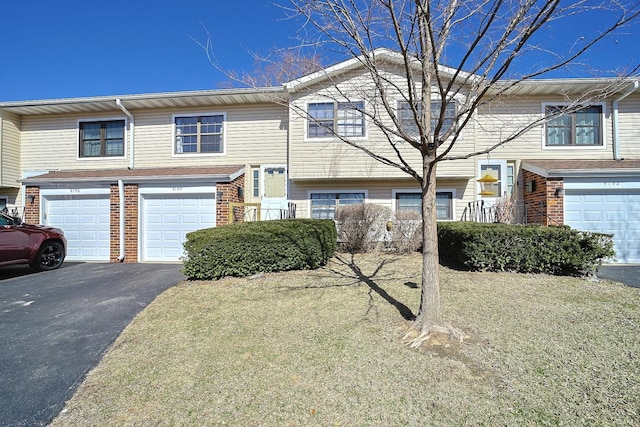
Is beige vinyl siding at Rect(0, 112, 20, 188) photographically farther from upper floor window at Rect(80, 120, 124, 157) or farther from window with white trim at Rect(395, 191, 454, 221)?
window with white trim at Rect(395, 191, 454, 221)

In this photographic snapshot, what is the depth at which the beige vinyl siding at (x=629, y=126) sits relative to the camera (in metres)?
10.5

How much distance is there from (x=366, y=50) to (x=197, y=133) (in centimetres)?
940

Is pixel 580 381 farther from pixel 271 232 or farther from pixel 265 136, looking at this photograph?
pixel 265 136

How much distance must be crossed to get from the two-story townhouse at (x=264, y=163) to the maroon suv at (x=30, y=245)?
1.45 meters

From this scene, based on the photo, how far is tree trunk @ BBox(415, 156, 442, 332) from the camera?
3.98 meters

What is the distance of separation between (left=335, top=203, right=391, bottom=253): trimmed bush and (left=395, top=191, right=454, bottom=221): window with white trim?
1839 millimetres

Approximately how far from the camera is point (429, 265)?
403 cm

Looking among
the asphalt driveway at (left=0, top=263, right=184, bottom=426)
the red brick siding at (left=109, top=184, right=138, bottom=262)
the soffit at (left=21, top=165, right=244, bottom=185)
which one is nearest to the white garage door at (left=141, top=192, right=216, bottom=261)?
the red brick siding at (left=109, top=184, right=138, bottom=262)

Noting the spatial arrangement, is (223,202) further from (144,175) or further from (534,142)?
(534,142)

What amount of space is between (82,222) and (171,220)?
3.14m

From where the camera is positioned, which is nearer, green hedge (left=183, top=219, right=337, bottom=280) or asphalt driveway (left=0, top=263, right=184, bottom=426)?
asphalt driveway (left=0, top=263, right=184, bottom=426)

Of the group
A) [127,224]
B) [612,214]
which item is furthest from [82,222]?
[612,214]

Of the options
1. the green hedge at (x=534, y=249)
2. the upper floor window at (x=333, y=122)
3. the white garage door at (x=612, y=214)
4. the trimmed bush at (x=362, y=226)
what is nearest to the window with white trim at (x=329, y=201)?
the trimmed bush at (x=362, y=226)

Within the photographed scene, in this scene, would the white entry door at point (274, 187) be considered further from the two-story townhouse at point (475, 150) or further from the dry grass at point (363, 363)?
the dry grass at point (363, 363)
